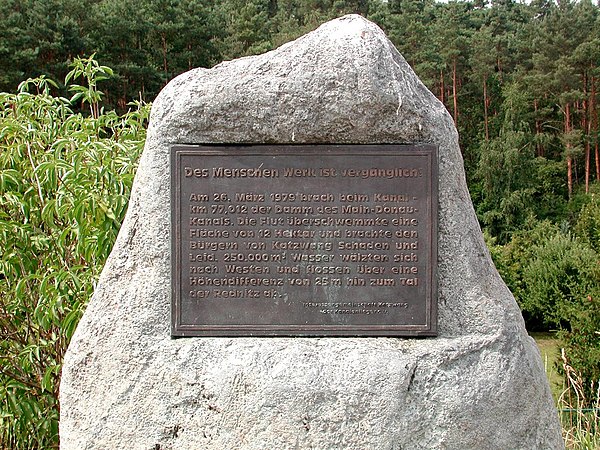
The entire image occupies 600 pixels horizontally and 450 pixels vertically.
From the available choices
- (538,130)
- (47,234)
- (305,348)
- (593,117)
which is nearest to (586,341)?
(305,348)

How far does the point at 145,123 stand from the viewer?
970 centimetres

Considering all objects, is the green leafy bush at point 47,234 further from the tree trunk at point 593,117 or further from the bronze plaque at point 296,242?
the tree trunk at point 593,117

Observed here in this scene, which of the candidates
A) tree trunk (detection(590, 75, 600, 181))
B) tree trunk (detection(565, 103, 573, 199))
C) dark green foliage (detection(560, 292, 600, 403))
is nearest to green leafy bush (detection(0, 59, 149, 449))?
dark green foliage (detection(560, 292, 600, 403))

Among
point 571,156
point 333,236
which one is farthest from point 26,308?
point 571,156

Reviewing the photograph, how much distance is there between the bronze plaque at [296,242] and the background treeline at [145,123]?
0.86 metres

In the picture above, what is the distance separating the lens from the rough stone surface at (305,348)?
3.09 m

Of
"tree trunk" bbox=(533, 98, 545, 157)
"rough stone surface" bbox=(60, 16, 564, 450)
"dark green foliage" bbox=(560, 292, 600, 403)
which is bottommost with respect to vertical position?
"dark green foliage" bbox=(560, 292, 600, 403)

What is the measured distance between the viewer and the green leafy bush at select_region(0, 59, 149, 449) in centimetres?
396

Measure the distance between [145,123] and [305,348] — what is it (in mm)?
7161

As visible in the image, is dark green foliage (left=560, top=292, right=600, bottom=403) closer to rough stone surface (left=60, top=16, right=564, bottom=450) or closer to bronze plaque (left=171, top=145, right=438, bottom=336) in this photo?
rough stone surface (left=60, top=16, right=564, bottom=450)

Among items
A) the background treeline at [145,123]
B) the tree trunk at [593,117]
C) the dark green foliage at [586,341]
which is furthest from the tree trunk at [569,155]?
the dark green foliage at [586,341]

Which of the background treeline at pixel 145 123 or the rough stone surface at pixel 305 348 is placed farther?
the background treeline at pixel 145 123

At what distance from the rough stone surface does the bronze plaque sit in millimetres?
73

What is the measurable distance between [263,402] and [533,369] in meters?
1.28
